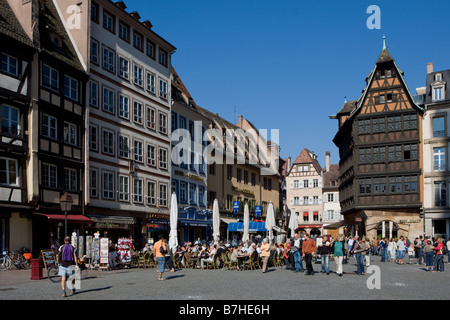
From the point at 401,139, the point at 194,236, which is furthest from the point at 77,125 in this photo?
the point at 401,139

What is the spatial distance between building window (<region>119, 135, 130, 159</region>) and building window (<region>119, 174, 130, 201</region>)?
1.38 meters

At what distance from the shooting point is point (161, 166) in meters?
41.4

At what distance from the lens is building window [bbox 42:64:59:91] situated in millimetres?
28991

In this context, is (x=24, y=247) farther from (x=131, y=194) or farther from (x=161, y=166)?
(x=161, y=166)

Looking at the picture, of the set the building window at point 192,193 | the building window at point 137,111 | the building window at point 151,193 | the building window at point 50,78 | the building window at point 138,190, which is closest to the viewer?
the building window at point 50,78

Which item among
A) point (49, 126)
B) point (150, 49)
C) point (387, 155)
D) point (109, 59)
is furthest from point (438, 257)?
point (387, 155)

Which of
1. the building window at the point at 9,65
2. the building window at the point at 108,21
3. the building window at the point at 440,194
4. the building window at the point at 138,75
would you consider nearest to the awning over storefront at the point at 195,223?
the building window at the point at 138,75

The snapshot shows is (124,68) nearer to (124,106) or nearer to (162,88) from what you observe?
(124,106)

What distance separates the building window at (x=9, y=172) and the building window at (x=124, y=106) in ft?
35.2

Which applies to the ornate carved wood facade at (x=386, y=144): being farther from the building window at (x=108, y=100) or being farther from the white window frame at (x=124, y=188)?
the building window at (x=108, y=100)

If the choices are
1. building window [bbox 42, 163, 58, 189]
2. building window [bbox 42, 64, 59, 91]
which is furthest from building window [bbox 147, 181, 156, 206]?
building window [bbox 42, 64, 59, 91]

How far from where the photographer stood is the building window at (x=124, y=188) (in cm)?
3619

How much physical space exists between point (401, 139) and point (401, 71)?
595cm

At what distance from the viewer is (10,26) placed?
27688 mm
